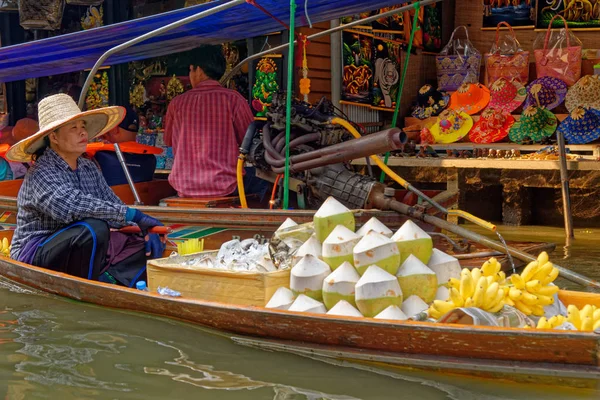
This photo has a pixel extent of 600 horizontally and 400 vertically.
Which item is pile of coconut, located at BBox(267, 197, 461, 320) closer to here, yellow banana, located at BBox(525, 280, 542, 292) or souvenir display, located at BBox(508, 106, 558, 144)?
yellow banana, located at BBox(525, 280, 542, 292)

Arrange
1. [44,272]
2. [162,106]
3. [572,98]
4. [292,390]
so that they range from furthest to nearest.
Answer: [162,106] → [572,98] → [44,272] → [292,390]

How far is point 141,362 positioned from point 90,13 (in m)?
7.25

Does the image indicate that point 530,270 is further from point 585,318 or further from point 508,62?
point 508,62

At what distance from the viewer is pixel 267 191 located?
661 cm

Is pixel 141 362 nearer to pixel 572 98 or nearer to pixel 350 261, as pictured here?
pixel 350 261

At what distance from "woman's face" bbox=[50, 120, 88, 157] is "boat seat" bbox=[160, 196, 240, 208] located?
5.28 feet

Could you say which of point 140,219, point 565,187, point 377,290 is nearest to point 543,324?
point 377,290

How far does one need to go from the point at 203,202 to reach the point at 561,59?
A: 428 centimetres

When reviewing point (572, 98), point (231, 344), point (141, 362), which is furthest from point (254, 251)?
point (572, 98)

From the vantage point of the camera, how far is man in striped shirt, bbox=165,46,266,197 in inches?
245

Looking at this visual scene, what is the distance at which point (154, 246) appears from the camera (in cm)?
489

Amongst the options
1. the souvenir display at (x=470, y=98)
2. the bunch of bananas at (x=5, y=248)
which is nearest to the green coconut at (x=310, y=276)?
the bunch of bananas at (x=5, y=248)

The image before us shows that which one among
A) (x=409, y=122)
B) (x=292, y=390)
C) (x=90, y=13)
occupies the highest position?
(x=90, y=13)

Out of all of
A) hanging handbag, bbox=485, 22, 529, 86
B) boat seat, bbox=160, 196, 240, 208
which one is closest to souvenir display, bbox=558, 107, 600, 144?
hanging handbag, bbox=485, 22, 529, 86
